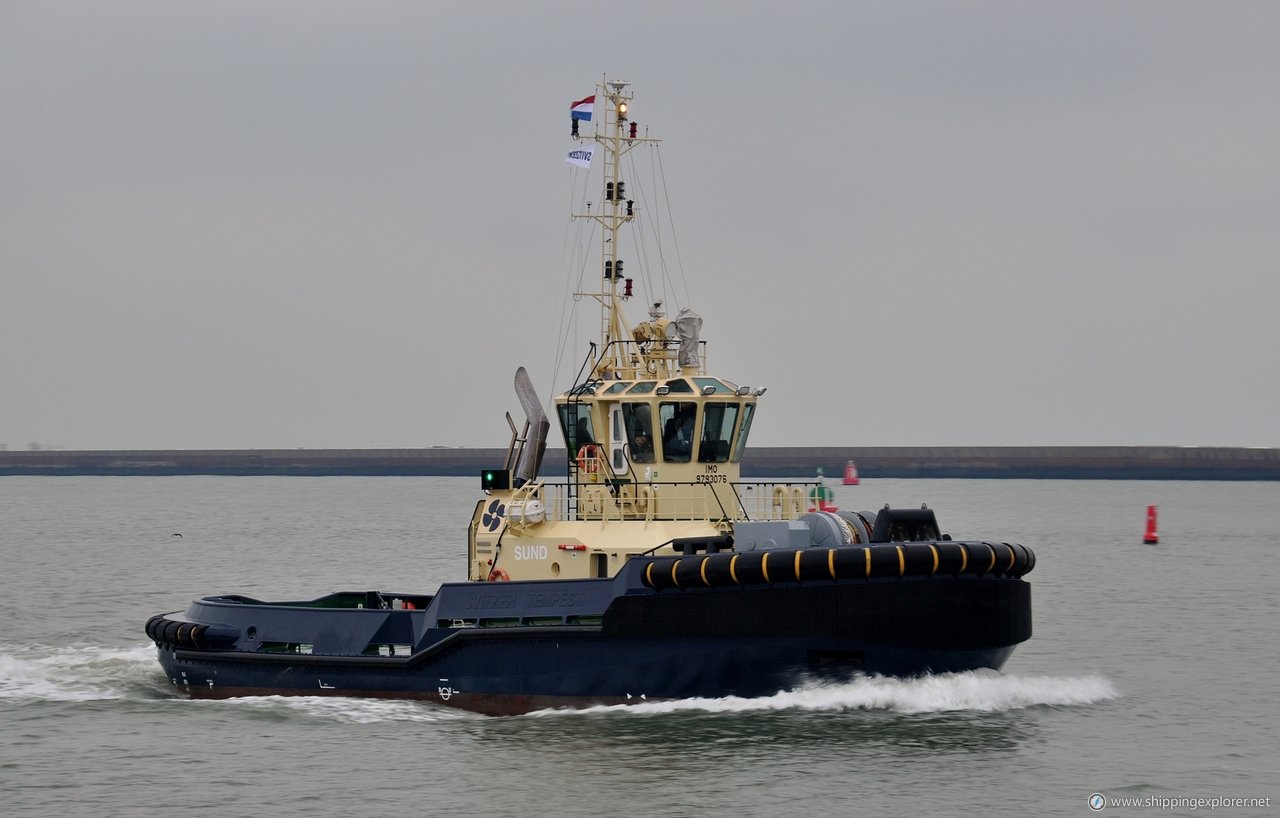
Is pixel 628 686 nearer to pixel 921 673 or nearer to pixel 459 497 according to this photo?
pixel 921 673

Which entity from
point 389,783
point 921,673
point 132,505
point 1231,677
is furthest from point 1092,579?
point 132,505

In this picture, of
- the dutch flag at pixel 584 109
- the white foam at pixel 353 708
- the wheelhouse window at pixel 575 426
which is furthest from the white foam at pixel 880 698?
the dutch flag at pixel 584 109

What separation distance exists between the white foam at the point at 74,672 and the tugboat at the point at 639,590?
1.14m

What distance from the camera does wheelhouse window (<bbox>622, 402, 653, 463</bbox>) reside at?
16234 millimetres

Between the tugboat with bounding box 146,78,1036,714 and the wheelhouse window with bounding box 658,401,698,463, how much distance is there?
0.01 meters

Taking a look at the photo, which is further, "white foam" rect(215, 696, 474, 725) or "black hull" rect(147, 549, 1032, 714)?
"white foam" rect(215, 696, 474, 725)

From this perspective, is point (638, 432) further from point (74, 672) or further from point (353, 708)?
point (74, 672)

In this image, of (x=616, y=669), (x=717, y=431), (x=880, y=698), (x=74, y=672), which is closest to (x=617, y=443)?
(x=717, y=431)

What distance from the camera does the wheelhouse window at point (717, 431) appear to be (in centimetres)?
1623

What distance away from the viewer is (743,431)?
16.6 m

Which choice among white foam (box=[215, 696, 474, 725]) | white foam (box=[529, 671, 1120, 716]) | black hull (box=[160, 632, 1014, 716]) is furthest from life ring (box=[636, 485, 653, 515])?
white foam (box=[215, 696, 474, 725])

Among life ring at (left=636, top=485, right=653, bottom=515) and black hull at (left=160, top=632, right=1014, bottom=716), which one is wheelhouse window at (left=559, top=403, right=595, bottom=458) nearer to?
life ring at (left=636, top=485, right=653, bottom=515)

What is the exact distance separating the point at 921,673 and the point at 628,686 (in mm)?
2757

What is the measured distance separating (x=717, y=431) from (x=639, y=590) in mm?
2326
